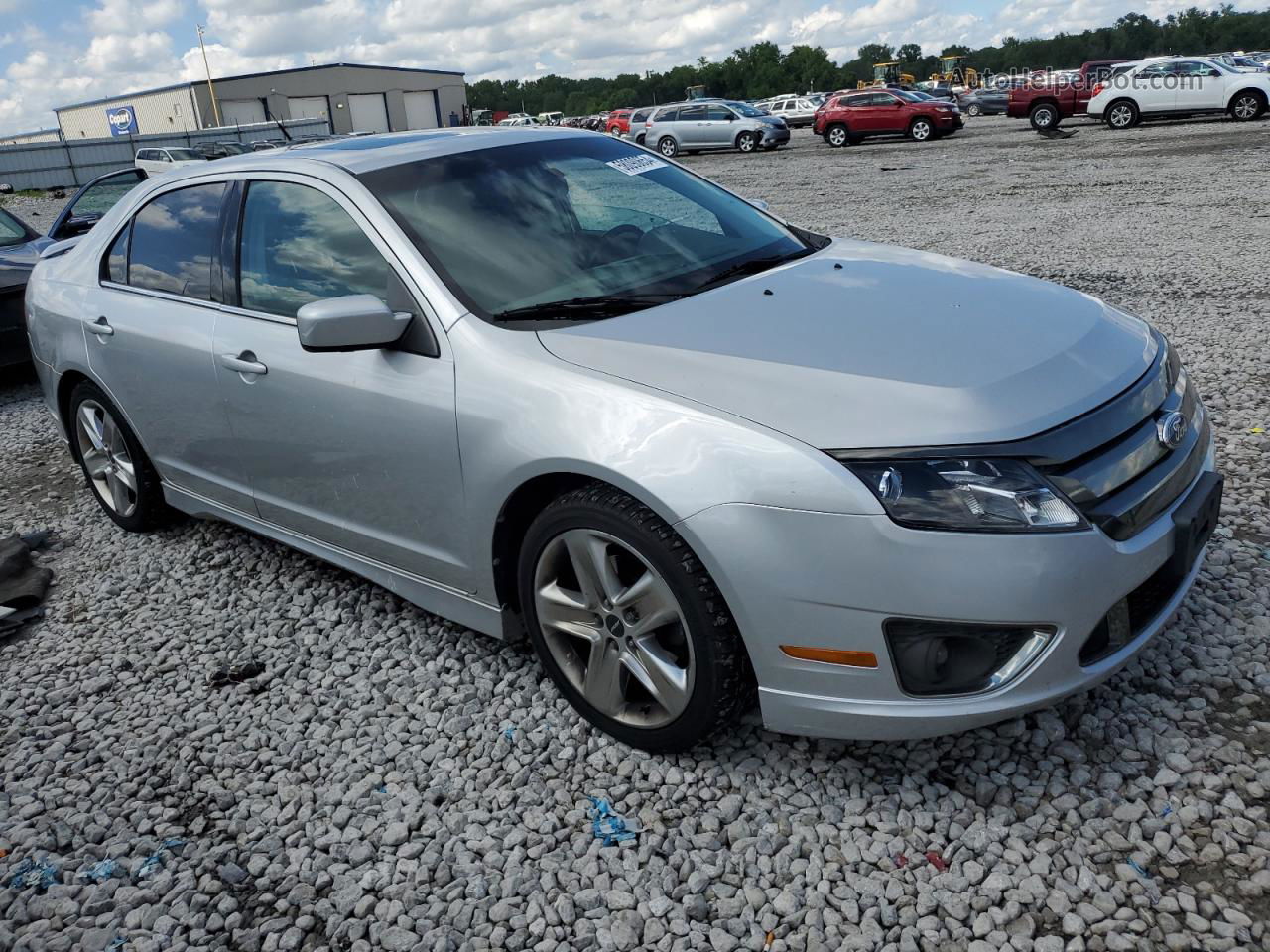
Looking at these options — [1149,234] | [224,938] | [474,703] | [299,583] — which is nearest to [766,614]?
[474,703]

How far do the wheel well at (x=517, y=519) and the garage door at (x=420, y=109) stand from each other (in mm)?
77686

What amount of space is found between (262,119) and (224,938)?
7258cm

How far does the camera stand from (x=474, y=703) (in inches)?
126

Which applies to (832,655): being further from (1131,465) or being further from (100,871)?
(100,871)

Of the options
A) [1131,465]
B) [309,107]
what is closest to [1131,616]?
[1131,465]

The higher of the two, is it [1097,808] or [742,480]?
[742,480]

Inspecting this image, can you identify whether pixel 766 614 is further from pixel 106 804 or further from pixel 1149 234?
pixel 1149 234

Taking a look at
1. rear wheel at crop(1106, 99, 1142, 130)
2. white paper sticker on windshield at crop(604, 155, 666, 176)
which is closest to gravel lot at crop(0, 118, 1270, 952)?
white paper sticker on windshield at crop(604, 155, 666, 176)

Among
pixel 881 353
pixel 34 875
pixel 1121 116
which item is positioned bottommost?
pixel 1121 116

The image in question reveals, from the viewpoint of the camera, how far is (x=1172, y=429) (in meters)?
2.62

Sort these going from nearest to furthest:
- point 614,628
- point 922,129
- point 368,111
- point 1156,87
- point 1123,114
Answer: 1. point 614,628
2. point 1156,87
3. point 1123,114
4. point 922,129
5. point 368,111

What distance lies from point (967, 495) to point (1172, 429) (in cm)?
77

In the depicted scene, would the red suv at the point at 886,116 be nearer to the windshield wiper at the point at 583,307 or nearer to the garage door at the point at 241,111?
the windshield wiper at the point at 583,307

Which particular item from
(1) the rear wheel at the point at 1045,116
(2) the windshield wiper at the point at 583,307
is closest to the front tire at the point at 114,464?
(2) the windshield wiper at the point at 583,307
